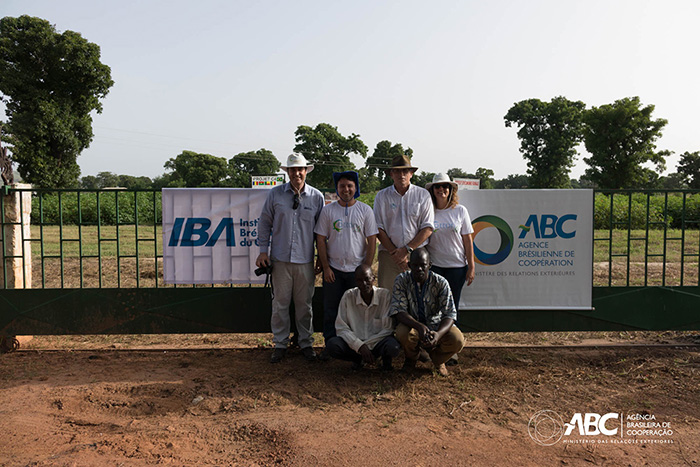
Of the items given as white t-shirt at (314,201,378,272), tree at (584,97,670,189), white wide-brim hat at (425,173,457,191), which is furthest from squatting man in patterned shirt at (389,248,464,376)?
tree at (584,97,670,189)

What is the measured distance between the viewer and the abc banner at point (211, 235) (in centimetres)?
562

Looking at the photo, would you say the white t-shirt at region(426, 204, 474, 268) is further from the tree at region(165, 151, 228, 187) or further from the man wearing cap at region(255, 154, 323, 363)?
the tree at region(165, 151, 228, 187)

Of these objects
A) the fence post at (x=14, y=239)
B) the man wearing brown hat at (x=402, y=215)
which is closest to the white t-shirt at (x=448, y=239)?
the man wearing brown hat at (x=402, y=215)

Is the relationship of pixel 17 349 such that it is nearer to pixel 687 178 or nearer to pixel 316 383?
pixel 316 383

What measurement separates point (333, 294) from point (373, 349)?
715 mm

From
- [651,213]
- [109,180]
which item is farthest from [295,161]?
[109,180]

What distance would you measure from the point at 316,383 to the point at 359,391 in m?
0.43

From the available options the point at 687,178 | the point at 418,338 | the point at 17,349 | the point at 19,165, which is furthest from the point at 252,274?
the point at 687,178

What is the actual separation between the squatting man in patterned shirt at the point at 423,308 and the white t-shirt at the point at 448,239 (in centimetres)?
41

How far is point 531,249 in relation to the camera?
575cm

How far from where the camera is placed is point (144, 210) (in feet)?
83.7

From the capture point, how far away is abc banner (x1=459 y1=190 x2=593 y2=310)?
568 centimetres

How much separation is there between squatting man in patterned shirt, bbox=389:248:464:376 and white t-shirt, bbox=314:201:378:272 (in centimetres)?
55

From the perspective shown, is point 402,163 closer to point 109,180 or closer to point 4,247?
point 4,247
